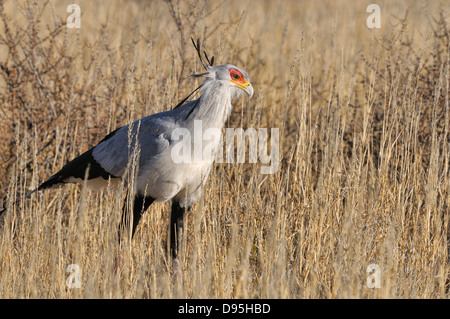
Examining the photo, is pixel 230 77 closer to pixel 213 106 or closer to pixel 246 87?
pixel 246 87

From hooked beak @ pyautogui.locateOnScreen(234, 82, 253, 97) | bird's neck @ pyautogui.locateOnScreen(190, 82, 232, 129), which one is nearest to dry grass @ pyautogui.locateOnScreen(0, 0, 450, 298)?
hooked beak @ pyautogui.locateOnScreen(234, 82, 253, 97)

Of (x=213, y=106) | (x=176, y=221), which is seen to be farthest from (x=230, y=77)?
(x=176, y=221)

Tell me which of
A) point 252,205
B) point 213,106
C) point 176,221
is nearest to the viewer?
point 213,106

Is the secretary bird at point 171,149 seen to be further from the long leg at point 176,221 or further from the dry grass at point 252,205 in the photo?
the dry grass at point 252,205

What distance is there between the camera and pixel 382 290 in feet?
9.80

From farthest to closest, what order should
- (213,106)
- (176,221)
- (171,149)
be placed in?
(176,221) → (213,106) → (171,149)

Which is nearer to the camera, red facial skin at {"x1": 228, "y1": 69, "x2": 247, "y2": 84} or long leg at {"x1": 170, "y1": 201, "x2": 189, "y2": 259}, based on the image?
red facial skin at {"x1": 228, "y1": 69, "x2": 247, "y2": 84}

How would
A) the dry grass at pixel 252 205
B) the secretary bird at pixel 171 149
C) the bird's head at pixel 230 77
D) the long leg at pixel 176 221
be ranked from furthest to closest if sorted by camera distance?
1. the long leg at pixel 176 221
2. the bird's head at pixel 230 77
3. the secretary bird at pixel 171 149
4. the dry grass at pixel 252 205

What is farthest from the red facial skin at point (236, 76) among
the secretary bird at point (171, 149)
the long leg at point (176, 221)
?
the long leg at point (176, 221)

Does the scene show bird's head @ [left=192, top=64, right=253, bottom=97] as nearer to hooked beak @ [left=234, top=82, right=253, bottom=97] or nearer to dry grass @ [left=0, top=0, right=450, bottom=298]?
Result: hooked beak @ [left=234, top=82, right=253, bottom=97]

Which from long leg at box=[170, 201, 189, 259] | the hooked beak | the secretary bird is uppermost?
the hooked beak

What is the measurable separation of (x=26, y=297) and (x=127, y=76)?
2.87m
